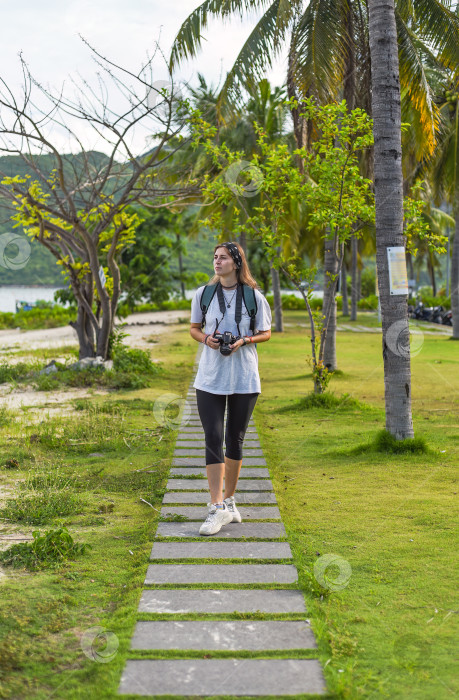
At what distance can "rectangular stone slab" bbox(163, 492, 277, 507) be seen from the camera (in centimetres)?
514

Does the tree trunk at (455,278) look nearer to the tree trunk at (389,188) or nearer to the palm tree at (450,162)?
the palm tree at (450,162)

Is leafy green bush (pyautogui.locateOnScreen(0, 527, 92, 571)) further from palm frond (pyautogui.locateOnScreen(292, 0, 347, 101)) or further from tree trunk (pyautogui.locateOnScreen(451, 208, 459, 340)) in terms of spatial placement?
tree trunk (pyautogui.locateOnScreen(451, 208, 459, 340))

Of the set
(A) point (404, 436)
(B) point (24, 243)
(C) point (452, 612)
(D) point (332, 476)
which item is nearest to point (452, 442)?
(A) point (404, 436)

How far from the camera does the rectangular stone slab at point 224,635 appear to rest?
3.00 metres

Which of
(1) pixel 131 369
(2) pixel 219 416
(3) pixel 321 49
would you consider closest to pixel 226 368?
(2) pixel 219 416

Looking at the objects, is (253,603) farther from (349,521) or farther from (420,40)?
(420,40)

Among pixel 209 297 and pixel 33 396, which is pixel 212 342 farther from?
pixel 33 396

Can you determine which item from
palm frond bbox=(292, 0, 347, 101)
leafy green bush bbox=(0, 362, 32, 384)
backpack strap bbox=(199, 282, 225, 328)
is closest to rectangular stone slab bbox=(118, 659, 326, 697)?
backpack strap bbox=(199, 282, 225, 328)

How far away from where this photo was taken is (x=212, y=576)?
375cm

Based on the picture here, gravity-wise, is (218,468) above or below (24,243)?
below

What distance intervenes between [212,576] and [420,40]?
11.7 metres

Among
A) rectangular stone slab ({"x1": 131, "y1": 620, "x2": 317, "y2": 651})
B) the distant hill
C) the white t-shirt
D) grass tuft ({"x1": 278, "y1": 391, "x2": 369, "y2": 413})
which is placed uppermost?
the distant hill

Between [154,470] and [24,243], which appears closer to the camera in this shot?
[154,470]

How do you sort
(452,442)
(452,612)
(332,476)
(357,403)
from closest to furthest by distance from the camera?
(452,612), (332,476), (452,442), (357,403)
